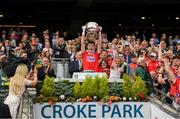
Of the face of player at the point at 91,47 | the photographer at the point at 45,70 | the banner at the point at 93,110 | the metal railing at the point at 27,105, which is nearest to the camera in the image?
the metal railing at the point at 27,105

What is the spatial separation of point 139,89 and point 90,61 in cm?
169

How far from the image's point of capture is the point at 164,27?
37.0 m

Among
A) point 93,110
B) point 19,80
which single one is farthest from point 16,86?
point 93,110

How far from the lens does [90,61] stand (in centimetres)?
1552

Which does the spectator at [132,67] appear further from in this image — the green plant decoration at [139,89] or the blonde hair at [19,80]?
the blonde hair at [19,80]

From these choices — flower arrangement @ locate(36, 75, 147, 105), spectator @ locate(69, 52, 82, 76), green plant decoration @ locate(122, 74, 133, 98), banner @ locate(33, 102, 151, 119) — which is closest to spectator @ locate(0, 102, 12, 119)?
banner @ locate(33, 102, 151, 119)

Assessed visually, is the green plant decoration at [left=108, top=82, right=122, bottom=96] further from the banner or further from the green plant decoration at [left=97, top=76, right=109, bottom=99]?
the banner

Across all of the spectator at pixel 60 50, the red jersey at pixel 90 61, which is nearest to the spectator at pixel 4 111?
the red jersey at pixel 90 61

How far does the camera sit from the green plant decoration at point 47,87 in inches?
564

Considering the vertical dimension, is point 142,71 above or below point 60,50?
below

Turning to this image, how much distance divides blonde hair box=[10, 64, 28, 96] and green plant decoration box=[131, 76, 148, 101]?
157 inches

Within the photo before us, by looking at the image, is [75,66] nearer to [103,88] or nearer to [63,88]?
[63,88]

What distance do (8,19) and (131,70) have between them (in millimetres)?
20855

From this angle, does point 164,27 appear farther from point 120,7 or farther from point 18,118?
point 18,118
